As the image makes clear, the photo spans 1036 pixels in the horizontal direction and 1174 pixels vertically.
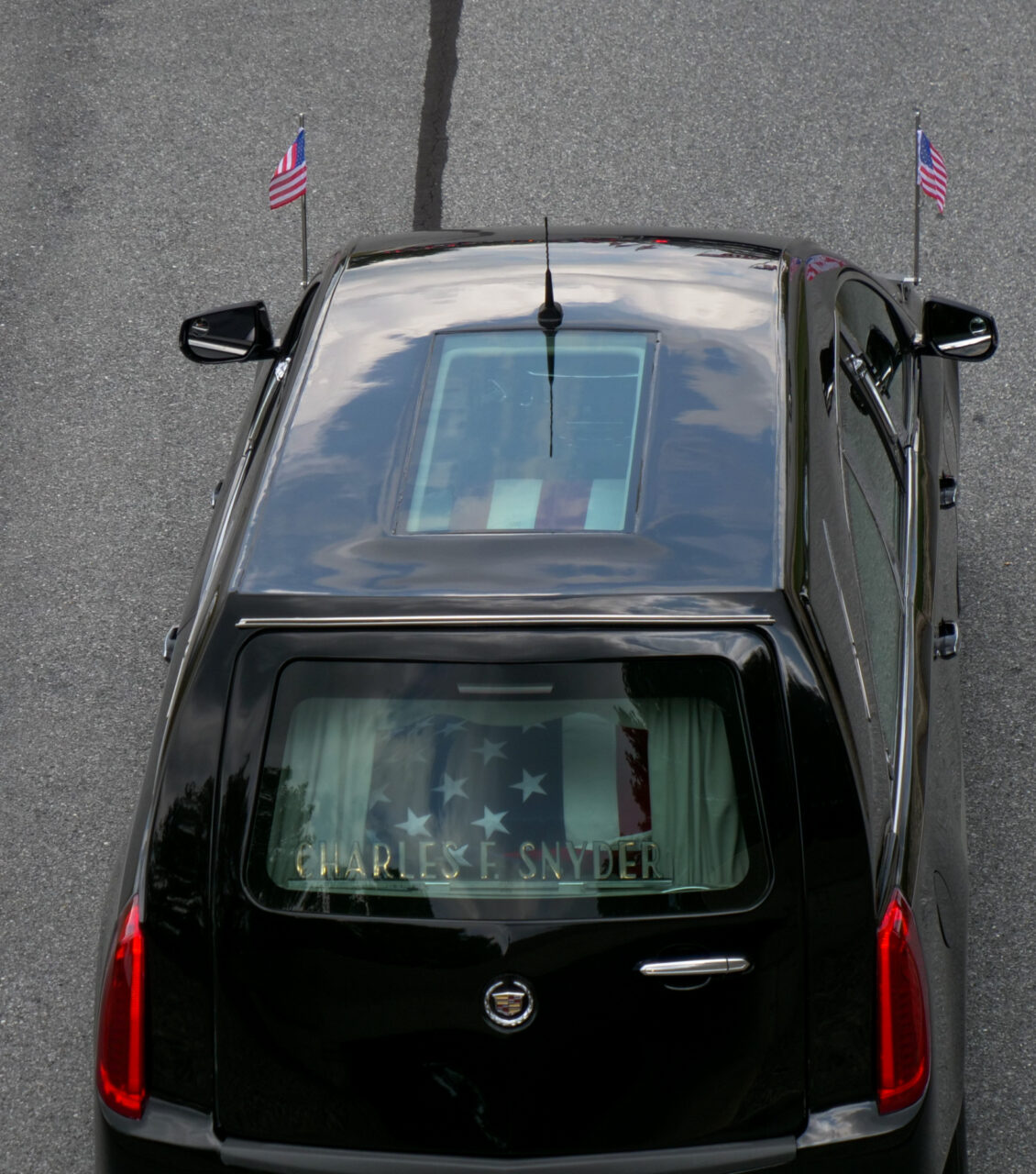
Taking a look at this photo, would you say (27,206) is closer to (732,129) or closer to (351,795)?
(732,129)

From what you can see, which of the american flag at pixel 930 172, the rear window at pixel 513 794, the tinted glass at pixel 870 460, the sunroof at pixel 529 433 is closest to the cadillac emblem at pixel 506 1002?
the rear window at pixel 513 794

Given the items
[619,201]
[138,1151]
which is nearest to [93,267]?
[619,201]

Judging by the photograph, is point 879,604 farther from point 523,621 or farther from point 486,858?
point 486,858

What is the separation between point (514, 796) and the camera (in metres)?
3.01

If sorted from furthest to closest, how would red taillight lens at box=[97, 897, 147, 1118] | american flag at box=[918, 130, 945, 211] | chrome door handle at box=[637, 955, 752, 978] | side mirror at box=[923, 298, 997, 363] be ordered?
american flag at box=[918, 130, 945, 211], side mirror at box=[923, 298, 997, 363], red taillight lens at box=[97, 897, 147, 1118], chrome door handle at box=[637, 955, 752, 978]

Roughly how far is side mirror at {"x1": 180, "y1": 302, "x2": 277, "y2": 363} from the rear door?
1869mm

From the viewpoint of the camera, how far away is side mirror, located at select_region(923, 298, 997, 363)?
4891mm

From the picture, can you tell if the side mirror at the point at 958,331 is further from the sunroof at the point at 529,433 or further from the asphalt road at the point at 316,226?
the sunroof at the point at 529,433

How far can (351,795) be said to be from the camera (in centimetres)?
305

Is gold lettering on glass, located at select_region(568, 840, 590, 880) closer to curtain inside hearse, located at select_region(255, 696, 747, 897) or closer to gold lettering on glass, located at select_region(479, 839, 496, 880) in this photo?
curtain inside hearse, located at select_region(255, 696, 747, 897)

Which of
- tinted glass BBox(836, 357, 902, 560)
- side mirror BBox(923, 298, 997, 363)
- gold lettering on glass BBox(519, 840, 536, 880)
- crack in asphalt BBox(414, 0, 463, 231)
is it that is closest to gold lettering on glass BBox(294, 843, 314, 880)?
gold lettering on glass BBox(519, 840, 536, 880)

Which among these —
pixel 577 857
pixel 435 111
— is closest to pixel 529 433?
pixel 577 857

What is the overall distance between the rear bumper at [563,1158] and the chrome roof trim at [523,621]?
0.96 meters

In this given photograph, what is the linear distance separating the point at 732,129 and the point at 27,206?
3.81m
